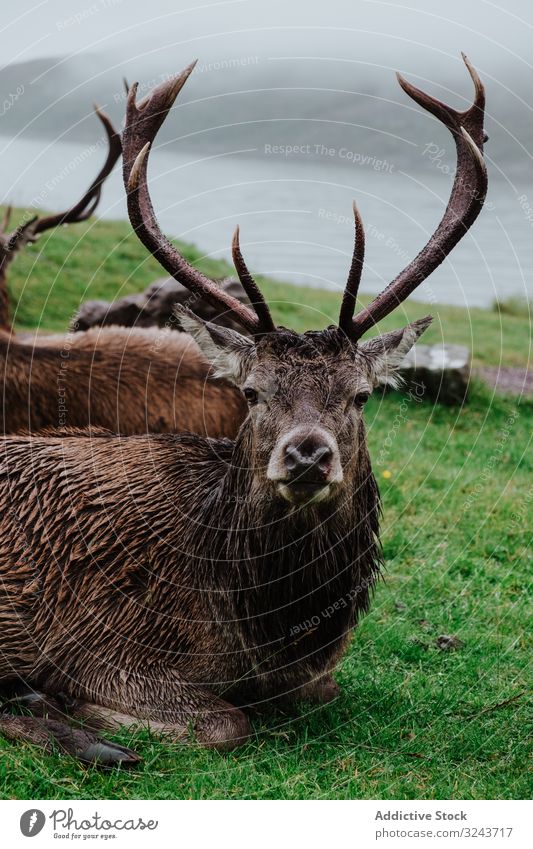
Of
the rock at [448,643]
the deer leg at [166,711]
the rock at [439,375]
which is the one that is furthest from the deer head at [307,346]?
the rock at [439,375]

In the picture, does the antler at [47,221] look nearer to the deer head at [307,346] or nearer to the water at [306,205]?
the water at [306,205]

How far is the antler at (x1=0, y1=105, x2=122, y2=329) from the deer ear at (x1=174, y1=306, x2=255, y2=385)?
3.82m

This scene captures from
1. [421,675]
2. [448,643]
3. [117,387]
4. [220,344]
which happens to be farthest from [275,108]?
[421,675]

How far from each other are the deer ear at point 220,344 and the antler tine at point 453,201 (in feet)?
1.72

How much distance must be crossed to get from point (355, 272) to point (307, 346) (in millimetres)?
372

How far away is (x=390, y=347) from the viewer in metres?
4.67

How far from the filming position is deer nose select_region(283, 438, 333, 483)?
3.83m

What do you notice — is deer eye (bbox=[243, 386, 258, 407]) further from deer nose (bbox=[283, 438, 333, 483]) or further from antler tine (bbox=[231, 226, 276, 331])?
deer nose (bbox=[283, 438, 333, 483])

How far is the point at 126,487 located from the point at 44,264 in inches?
310

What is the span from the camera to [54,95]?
789 centimetres

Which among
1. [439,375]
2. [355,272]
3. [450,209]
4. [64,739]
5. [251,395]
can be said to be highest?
[450,209]

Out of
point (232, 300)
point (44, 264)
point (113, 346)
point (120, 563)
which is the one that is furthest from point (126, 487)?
point (44, 264)

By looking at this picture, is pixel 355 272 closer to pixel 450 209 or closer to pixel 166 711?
pixel 450 209
